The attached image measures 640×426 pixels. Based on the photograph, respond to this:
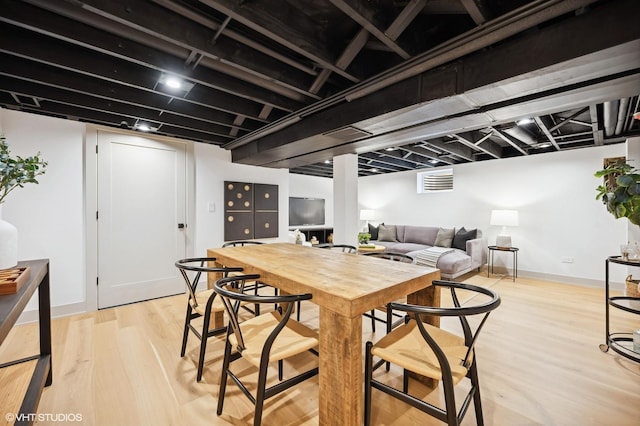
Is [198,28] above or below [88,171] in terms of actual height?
above

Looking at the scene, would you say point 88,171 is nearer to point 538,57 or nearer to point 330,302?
point 330,302

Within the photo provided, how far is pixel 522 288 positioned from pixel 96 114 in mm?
6482

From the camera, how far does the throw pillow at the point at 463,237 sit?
5.27m

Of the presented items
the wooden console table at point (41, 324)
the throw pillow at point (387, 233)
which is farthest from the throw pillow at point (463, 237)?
the wooden console table at point (41, 324)

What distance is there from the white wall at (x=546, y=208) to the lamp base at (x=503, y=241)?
0.98 feet

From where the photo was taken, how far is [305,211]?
7.16m

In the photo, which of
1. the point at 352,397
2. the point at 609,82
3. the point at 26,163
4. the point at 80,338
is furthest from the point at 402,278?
the point at 80,338

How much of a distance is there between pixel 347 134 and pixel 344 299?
1.99 meters

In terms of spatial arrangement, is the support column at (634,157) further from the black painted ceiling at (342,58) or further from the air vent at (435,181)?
the air vent at (435,181)

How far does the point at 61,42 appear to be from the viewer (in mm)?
1953

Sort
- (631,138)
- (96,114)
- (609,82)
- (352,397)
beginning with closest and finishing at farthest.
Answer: (352,397), (609,82), (96,114), (631,138)

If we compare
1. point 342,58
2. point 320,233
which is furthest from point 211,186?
point 320,233

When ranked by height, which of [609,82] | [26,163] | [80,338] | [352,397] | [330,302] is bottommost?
[80,338]

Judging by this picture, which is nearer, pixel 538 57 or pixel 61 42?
pixel 538 57
